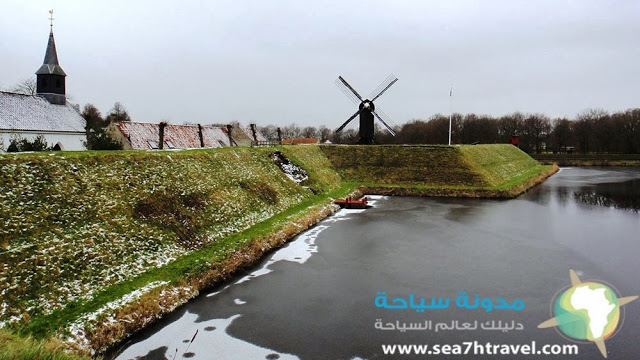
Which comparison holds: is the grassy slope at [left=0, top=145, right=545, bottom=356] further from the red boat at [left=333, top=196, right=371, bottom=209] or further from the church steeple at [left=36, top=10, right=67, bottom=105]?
the church steeple at [left=36, top=10, right=67, bottom=105]

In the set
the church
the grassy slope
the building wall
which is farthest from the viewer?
the church

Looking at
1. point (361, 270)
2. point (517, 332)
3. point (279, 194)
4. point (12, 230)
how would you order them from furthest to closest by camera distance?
point (279, 194) < point (361, 270) < point (12, 230) < point (517, 332)

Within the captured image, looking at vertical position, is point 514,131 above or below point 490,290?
above

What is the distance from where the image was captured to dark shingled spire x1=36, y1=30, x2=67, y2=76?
110ft

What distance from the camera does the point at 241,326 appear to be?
9.55 meters

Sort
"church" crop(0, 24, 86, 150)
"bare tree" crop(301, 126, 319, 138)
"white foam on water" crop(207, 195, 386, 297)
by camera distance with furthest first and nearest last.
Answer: "bare tree" crop(301, 126, 319, 138)
"church" crop(0, 24, 86, 150)
"white foam on water" crop(207, 195, 386, 297)

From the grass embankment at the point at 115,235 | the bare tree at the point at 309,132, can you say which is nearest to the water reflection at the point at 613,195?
the grass embankment at the point at 115,235

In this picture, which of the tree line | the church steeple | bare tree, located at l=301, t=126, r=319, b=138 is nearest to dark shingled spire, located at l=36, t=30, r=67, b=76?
the church steeple

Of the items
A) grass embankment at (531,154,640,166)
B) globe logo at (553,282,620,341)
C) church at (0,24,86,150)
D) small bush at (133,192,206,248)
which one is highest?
church at (0,24,86,150)

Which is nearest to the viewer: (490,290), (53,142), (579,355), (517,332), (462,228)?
(579,355)

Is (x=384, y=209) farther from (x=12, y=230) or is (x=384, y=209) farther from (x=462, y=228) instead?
(x=12, y=230)

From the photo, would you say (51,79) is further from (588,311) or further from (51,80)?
(588,311)

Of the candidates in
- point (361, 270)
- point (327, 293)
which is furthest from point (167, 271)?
point (361, 270)

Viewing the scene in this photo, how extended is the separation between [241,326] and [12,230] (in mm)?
5991
